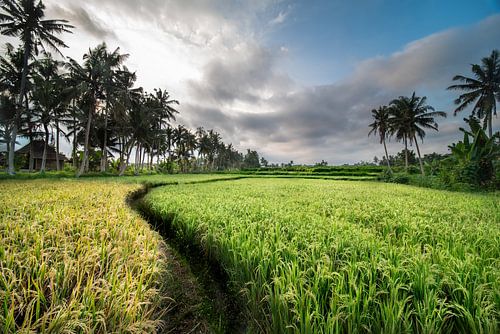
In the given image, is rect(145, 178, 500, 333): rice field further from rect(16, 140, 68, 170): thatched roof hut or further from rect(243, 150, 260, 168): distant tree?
rect(243, 150, 260, 168): distant tree

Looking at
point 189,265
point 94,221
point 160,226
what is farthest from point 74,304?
point 160,226

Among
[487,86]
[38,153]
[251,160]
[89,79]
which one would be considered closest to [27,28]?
[89,79]

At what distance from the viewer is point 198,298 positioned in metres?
3.41

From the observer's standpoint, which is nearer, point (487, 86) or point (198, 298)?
point (198, 298)

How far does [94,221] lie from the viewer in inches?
173

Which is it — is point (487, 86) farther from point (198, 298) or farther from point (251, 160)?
point (251, 160)

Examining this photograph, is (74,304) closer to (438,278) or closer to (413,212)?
(438,278)

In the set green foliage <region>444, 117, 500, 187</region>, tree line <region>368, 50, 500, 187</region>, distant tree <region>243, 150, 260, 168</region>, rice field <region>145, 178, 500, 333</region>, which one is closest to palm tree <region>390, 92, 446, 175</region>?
tree line <region>368, 50, 500, 187</region>

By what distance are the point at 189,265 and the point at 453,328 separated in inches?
164

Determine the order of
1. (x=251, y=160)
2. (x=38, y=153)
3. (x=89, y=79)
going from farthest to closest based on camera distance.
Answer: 1. (x=251, y=160)
2. (x=38, y=153)
3. (x=89, y=79)

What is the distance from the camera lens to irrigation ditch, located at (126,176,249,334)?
2760 millimetres

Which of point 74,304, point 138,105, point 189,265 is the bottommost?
point 189,265

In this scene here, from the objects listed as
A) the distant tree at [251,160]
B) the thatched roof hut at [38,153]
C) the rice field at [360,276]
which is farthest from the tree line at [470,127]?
the distant tree at [251,160]

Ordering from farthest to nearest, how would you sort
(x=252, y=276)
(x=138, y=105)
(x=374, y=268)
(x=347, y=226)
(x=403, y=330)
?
(x=138, y=105)
(x=347, y=226)
(x=252, y=276)
(x=374, y=268)
(x=403, y=330)
